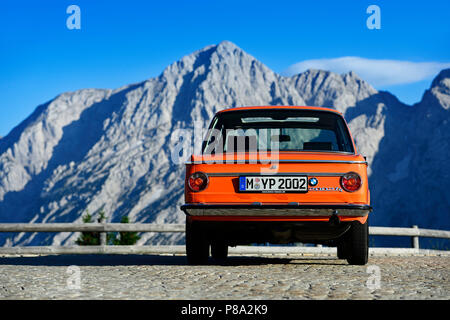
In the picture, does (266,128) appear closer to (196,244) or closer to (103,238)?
(196,244)

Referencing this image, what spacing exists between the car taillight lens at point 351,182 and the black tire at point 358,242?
0.46m

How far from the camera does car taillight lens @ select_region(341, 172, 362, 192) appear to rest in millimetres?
6129

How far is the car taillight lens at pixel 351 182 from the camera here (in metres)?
6.13

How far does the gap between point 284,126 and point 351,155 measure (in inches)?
51.2

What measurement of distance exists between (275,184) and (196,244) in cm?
142

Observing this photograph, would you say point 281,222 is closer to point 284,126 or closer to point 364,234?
point 364,234

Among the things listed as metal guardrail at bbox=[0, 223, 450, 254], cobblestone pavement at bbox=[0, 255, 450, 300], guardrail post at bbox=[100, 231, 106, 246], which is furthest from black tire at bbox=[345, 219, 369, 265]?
guardrail post at bbox=[100, 231, 106, 246]

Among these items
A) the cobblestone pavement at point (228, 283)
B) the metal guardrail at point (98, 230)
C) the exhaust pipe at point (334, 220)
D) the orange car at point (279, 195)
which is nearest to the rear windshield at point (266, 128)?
the orange car at point (279, 195)

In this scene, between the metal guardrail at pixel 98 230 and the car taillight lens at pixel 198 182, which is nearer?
the car taillight lens at pixel 198 182

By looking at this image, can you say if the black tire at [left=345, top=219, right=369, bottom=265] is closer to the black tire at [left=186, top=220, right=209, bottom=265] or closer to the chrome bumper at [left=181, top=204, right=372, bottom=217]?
the chrome bumper at [left=181, top=204, right=372, bottom=217]

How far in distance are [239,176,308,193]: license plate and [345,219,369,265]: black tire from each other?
0.84m

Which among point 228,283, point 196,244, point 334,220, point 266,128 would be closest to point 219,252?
point 196,244

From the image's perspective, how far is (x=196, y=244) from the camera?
686 cm

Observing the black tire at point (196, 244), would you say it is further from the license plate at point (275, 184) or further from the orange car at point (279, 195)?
the license plate at point (275, 184)
